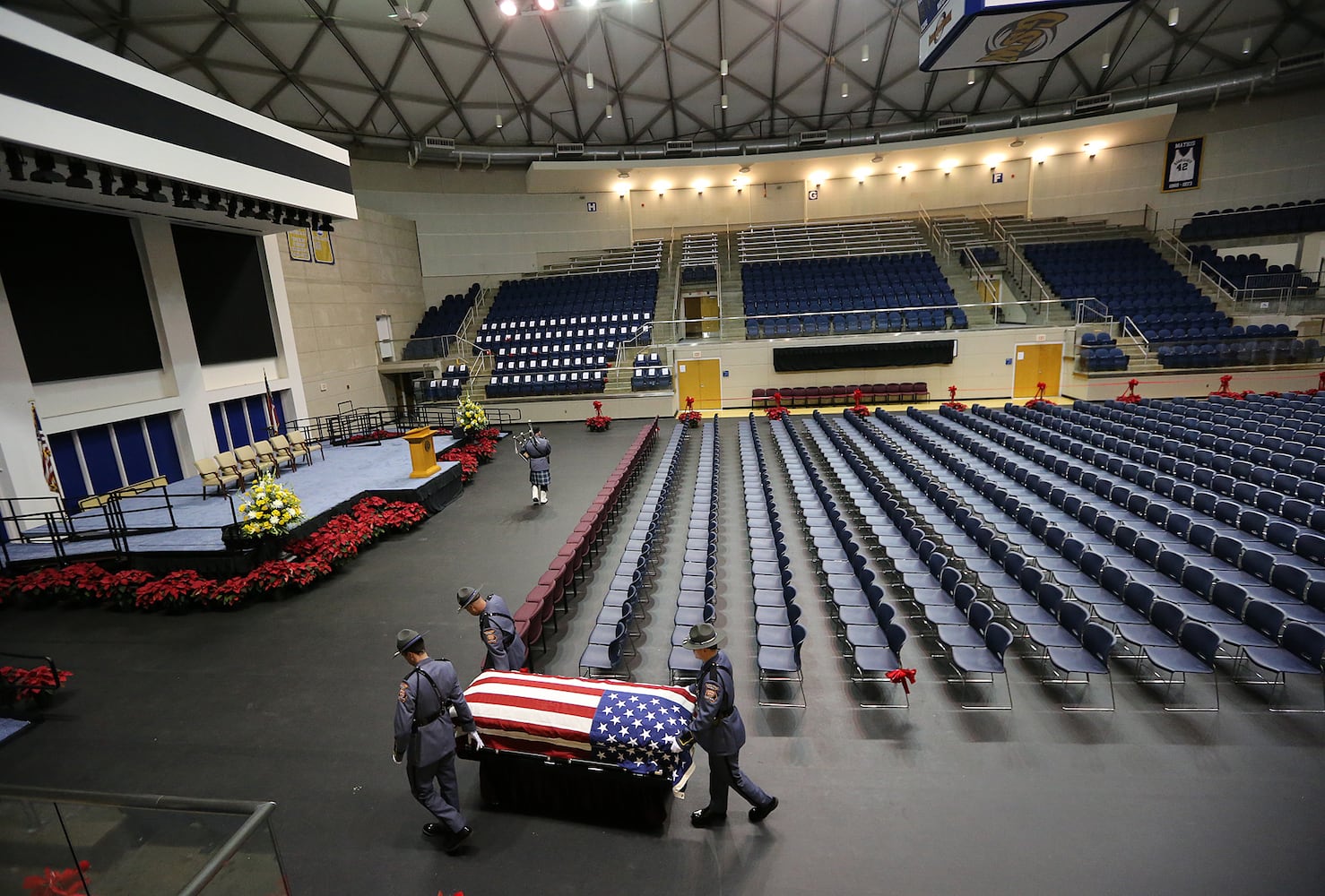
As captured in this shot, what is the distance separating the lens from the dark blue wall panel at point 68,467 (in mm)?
→ 11102

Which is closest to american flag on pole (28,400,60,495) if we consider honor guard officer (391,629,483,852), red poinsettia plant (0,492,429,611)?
red poinsettia plant (0,492,429,611)

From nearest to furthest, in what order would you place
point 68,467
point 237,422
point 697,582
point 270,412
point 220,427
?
point 697,582 → point 68,467 → point 220,427 → point 237,422 → point 270,412

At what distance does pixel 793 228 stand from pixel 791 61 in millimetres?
7788

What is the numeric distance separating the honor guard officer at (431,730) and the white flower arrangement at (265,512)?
6322mm

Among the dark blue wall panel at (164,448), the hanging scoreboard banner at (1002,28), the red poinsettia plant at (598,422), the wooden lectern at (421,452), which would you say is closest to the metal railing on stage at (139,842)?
the wooden lectern at (421,452)

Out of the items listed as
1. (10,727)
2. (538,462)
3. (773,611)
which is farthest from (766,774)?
(538,462)

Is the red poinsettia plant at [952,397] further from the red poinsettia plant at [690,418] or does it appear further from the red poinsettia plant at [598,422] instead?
the red poinsettia plant at [598,422]

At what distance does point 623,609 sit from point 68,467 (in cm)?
1233

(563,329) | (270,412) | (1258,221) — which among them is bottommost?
(270,412)

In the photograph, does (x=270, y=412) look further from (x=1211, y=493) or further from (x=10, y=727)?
(x=1211, y=493)

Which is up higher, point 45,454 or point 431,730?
point 45,454

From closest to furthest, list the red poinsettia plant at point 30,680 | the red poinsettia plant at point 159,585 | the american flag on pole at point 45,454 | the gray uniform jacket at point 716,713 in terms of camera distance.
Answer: the gray uniform jacket at point 716,713 → the red poinsettia plant at point 30,680 → the red poinsettia plant at point 159,585 → the american flag on pole at point 45,454

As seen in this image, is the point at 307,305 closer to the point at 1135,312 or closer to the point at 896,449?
the point at 896,449

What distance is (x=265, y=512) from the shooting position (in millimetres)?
8969
